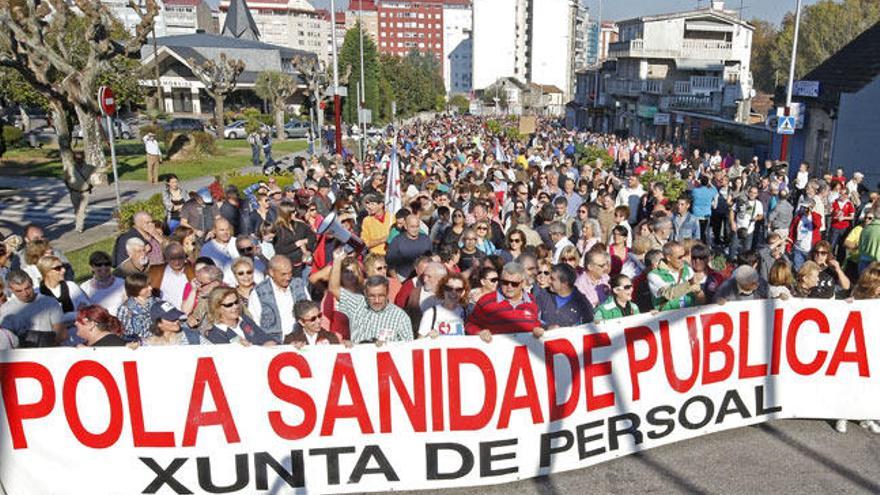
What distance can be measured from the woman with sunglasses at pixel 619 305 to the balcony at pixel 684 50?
57.4 metres

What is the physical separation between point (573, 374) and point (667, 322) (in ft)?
2.92

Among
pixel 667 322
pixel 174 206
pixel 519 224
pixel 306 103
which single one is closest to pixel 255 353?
pixel 667 322

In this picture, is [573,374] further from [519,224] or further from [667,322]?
[519,224]

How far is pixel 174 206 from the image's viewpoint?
A: 1033 centimetres

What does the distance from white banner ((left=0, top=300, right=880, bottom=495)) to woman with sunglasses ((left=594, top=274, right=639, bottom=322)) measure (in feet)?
1.38

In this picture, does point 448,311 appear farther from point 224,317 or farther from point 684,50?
point 684,50

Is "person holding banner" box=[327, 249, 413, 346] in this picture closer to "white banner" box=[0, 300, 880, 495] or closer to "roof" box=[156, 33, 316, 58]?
"white banner" box=[0, 300, 880, 495]

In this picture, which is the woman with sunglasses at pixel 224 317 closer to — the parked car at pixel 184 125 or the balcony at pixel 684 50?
the parked car at pixel 184 125

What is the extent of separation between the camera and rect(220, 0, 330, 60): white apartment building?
552 ft

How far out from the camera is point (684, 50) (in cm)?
5991

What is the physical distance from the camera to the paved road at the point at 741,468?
201 inches

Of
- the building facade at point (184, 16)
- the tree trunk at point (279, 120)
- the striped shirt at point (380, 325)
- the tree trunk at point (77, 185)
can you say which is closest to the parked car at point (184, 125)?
the tree trunk at point (279, 120)

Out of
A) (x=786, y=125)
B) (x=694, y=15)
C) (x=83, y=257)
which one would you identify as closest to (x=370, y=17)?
(x=694, y=15)

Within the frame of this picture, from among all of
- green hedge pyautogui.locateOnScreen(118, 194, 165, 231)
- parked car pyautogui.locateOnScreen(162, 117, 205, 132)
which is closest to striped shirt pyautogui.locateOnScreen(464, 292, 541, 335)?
green hedge pyautogui.locateOnScreen(118, 194, 165, 231)
